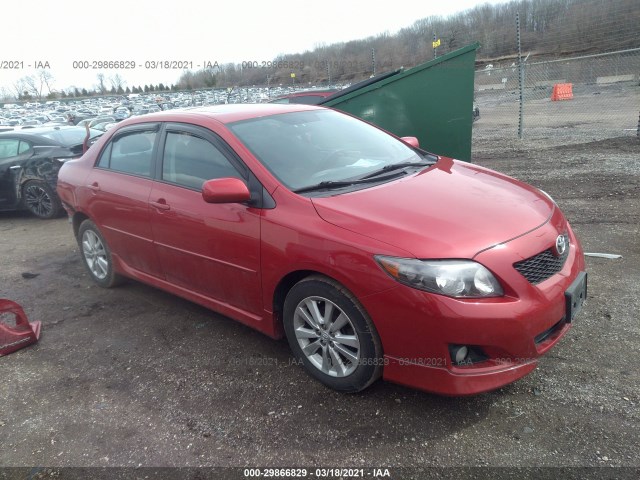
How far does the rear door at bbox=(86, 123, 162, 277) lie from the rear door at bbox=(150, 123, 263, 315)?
16 centimetres

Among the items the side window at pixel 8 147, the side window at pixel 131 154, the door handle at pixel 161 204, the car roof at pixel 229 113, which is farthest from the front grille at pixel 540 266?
the side window at pixel 8 147

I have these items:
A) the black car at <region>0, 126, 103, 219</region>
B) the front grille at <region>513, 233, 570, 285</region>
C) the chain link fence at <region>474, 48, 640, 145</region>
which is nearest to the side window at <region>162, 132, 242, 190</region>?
the front grille at <region>513, 233, 570, 285</region>

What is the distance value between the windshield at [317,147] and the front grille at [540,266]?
1.23 m

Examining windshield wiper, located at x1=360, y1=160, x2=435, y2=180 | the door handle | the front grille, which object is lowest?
the front grille

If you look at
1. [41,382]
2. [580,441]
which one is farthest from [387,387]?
[41,382]

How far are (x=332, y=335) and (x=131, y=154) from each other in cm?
253

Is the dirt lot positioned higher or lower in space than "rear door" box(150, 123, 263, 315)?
lower

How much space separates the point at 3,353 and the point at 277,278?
236 centimetres

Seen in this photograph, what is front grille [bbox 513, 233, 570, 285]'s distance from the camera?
2584 mm

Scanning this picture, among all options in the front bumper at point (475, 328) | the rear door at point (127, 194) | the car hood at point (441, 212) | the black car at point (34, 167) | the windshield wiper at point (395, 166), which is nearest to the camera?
the front bumper at point (475, 328)

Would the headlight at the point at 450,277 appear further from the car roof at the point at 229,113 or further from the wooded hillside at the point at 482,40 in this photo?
the wooded hillside at the point at 482,40

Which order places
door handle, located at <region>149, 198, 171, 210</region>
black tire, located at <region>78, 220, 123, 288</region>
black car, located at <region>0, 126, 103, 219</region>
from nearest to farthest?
door handle, located at <region>149, 198, 171, 210</region> → black tire, located at <region>78, 220, 123, 288</region> → black car, located at <region>0, 126, 103, 219</region>

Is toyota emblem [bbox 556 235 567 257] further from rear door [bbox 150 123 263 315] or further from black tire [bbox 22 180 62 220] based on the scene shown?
black tire [bbox 22 180 62 220]

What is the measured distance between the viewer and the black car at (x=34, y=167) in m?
8.12
